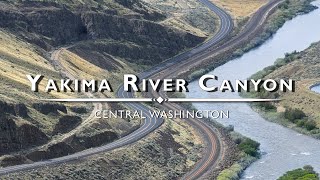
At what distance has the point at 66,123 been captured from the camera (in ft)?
406

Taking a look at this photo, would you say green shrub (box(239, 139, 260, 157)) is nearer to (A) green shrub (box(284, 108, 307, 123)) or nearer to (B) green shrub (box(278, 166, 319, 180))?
(B) green shrub (box(278, 166, 319, 180))

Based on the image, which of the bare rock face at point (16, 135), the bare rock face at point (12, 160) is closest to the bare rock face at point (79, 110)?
the bare rock face at point (16, 135)

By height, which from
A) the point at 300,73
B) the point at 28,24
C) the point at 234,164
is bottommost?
the point at 234,164

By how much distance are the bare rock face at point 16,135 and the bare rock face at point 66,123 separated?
412cm

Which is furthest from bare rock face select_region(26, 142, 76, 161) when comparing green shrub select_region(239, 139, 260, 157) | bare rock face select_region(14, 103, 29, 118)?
green shrub select_region(239, 139, 260, 157)

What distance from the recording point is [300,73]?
168125mm

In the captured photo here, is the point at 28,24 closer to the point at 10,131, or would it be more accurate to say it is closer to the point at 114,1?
the point at 114,1

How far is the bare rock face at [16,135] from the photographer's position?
112688 millimetres

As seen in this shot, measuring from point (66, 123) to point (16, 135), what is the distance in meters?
11.2

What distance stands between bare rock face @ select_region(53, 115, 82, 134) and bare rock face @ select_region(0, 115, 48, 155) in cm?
412

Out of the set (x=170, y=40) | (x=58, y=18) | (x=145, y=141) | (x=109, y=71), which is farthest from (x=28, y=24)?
(x=145, y=141)

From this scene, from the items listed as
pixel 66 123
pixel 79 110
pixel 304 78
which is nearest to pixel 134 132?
pixel 79 110

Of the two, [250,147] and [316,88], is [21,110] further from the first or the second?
[316,88]

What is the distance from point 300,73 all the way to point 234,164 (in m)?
47.7
